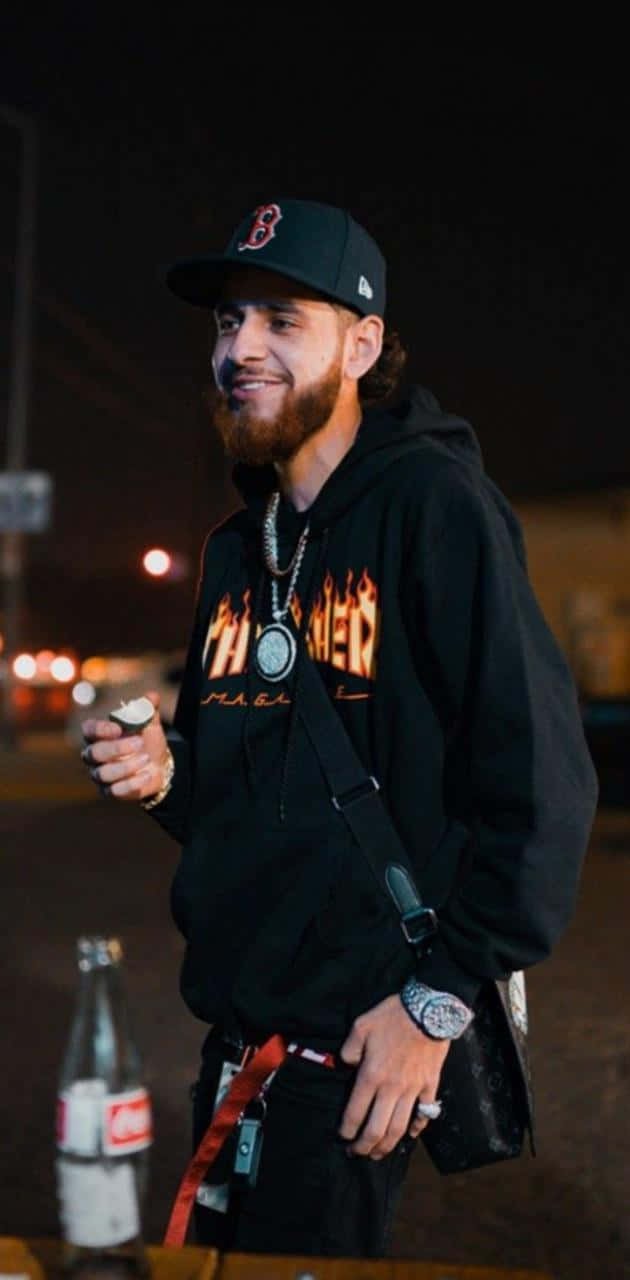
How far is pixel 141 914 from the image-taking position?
9.86m

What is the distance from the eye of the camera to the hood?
8.23 ft

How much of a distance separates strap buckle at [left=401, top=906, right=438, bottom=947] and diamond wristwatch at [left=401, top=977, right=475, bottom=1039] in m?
0.07

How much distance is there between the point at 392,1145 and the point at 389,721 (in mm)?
602

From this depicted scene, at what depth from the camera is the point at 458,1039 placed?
7.80 feet

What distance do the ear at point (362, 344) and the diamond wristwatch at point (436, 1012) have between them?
972 millimetres

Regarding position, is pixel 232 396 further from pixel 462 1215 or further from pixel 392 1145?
Result: pixel 462 1215

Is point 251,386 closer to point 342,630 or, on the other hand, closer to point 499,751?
point 342,630

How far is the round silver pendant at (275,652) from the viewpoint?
8.30ft

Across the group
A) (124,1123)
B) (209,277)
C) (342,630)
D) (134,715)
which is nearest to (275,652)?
(342,630)

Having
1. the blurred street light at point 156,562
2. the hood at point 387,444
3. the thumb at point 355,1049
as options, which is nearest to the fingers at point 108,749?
the hood at point 387,444

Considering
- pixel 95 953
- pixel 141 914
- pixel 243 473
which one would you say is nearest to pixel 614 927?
pixel 141 914

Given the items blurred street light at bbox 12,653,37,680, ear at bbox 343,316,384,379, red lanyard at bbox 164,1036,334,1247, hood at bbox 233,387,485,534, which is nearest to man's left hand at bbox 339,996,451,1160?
red lanyard at bbox 164,1036,334,1247

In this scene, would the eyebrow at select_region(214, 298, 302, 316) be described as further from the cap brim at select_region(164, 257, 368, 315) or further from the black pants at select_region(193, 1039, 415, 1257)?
the black pants at select_region(193, 1039, 415, 1257)

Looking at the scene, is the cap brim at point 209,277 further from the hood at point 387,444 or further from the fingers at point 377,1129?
the fingers at point 377,1129
